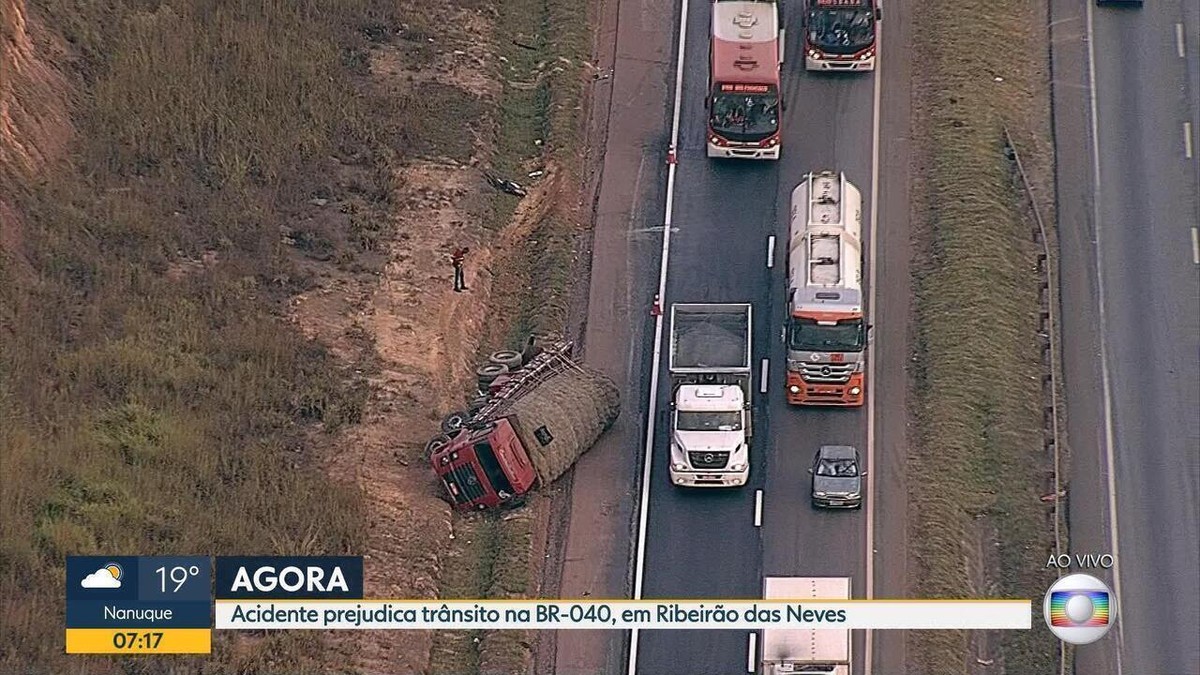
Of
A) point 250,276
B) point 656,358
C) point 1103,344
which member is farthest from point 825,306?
point 250,276

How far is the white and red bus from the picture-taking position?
205 ft

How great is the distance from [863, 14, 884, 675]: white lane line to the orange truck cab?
0.73 meters

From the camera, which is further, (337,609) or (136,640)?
(337,609)

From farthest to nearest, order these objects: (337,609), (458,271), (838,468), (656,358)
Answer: (458,271), (656,358), (838,468), (337,609)

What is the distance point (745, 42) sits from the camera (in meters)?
59.8

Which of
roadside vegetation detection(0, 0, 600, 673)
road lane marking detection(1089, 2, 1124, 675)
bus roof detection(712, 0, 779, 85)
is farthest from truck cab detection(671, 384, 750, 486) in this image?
bus roof detection(712, 0, 779, 85)

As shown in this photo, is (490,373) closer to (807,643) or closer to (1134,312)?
(807,643)

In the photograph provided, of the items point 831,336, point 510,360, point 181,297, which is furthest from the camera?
point 510,360

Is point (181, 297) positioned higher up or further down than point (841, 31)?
further down

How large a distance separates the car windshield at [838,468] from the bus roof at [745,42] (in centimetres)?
1437

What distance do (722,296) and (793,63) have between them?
11.7 meters

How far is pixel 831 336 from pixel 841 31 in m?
15.4

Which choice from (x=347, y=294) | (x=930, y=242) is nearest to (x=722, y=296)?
(x=930, y=242)

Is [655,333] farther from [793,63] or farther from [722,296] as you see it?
[793,63]
